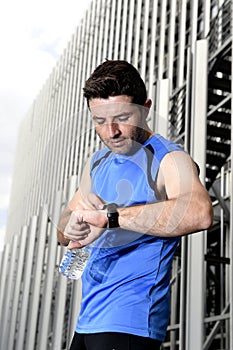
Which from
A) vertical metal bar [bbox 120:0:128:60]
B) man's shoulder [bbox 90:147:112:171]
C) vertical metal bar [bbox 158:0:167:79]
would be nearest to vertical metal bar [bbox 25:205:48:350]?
vertical metal bar [bbox 158:0:167:79]

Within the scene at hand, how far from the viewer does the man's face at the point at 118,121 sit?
187 centimetres

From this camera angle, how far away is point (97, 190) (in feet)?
6.64

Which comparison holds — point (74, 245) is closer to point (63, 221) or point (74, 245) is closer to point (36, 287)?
point (63, 221)

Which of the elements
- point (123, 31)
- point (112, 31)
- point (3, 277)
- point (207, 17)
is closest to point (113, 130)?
point (207, 17)

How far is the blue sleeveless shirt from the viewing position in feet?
6.27

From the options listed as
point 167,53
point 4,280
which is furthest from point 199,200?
point 4,280

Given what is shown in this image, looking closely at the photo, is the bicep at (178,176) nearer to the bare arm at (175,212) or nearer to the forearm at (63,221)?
the bare arm at (175,212)

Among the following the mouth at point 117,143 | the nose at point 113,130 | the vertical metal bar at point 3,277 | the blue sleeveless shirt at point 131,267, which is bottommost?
the blue sleeveless shirt at point 131,267

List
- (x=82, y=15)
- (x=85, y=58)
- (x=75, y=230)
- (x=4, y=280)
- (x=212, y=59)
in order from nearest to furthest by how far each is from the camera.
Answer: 1. (x=75, y=230)
2. (x=212, y=59)
3. (x=4, y=280)
4. (x=85, y=58)
5. (x=82, y=15)

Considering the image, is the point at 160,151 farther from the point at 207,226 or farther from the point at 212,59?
the point at 212,59

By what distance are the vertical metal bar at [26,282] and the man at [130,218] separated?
41.4 feet

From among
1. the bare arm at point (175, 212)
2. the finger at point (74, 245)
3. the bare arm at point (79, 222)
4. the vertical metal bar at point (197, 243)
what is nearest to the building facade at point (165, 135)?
the vertical metal bar at point (197, 243)

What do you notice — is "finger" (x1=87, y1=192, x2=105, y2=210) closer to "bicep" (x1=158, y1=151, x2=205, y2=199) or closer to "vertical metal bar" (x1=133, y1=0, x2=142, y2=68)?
"bicep" (x1=158, y1=151, x2=205, y2=199)

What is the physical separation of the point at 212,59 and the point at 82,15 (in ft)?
80.2
